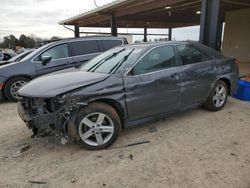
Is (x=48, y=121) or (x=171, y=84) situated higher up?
(x=171, y=84)

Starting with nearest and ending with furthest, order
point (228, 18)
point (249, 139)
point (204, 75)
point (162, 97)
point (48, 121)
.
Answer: point (48, 121) → point (249, 139) → point (162, 97) → point (204, 75) → point (228, 18)

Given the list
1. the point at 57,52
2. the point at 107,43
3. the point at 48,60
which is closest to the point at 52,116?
the point at 48,60

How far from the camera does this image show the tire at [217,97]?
4.84 metres

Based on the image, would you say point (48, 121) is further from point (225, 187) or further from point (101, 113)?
point (225, 187)

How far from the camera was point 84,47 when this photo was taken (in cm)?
725

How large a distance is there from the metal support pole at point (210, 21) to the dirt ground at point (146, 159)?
9.83 ft

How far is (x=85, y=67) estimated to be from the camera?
4465 millimetres

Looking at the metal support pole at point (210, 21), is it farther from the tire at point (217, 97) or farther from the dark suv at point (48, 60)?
the dark suv at point (48, 60)

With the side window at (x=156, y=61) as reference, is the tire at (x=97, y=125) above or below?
below

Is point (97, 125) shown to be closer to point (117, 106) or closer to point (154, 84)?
point (117, 106)

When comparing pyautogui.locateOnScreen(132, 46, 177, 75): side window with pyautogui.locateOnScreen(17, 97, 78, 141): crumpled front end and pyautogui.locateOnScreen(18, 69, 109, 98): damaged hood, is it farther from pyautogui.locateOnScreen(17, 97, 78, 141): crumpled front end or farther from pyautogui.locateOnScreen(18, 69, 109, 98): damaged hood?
pyautogui.locateOnScreen(17, 97, 78, 141): crumpled front end

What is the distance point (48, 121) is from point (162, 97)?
1.93m

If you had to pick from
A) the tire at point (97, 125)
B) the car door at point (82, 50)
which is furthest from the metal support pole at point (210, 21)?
the tire at point (97, 125)

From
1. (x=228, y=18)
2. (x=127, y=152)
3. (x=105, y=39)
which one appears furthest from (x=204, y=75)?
(x=228, y=18)
